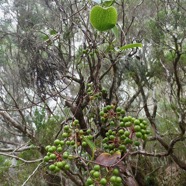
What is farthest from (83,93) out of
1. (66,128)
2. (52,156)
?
(52,156)

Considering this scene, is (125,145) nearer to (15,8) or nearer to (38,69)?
(38,69)

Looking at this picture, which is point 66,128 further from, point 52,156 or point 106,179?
point 106,179

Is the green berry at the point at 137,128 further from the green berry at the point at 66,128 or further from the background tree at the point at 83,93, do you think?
the green berry at the point at 66,128

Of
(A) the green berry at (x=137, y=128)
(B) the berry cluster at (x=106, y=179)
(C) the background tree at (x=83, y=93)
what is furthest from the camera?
(C) the background tree at (x=83, y=93)

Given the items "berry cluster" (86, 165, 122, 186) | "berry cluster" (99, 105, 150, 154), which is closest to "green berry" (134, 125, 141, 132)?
"berry cluster" (99, 105, 150, 154)

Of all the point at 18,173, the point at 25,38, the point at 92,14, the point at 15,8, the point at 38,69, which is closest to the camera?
the point at 92,14

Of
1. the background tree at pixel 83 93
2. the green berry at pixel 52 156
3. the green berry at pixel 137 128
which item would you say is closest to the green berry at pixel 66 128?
the background tree at pixel 83 93

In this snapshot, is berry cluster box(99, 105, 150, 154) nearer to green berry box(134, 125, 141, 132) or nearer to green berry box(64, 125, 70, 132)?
green berry box(134, 125, 141, 132)

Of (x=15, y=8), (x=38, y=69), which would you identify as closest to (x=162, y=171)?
(x=38, y=69)

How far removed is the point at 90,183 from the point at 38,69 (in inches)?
45.9

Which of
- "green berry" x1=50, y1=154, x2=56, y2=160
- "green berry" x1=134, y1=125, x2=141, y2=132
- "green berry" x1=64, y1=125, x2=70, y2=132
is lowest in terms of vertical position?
"green berry" x1=50, y1=154, x2=56, y2=160

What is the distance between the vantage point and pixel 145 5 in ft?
13.8

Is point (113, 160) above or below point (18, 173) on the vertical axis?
above

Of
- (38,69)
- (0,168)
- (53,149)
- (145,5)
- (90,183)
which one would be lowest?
(0,168)
